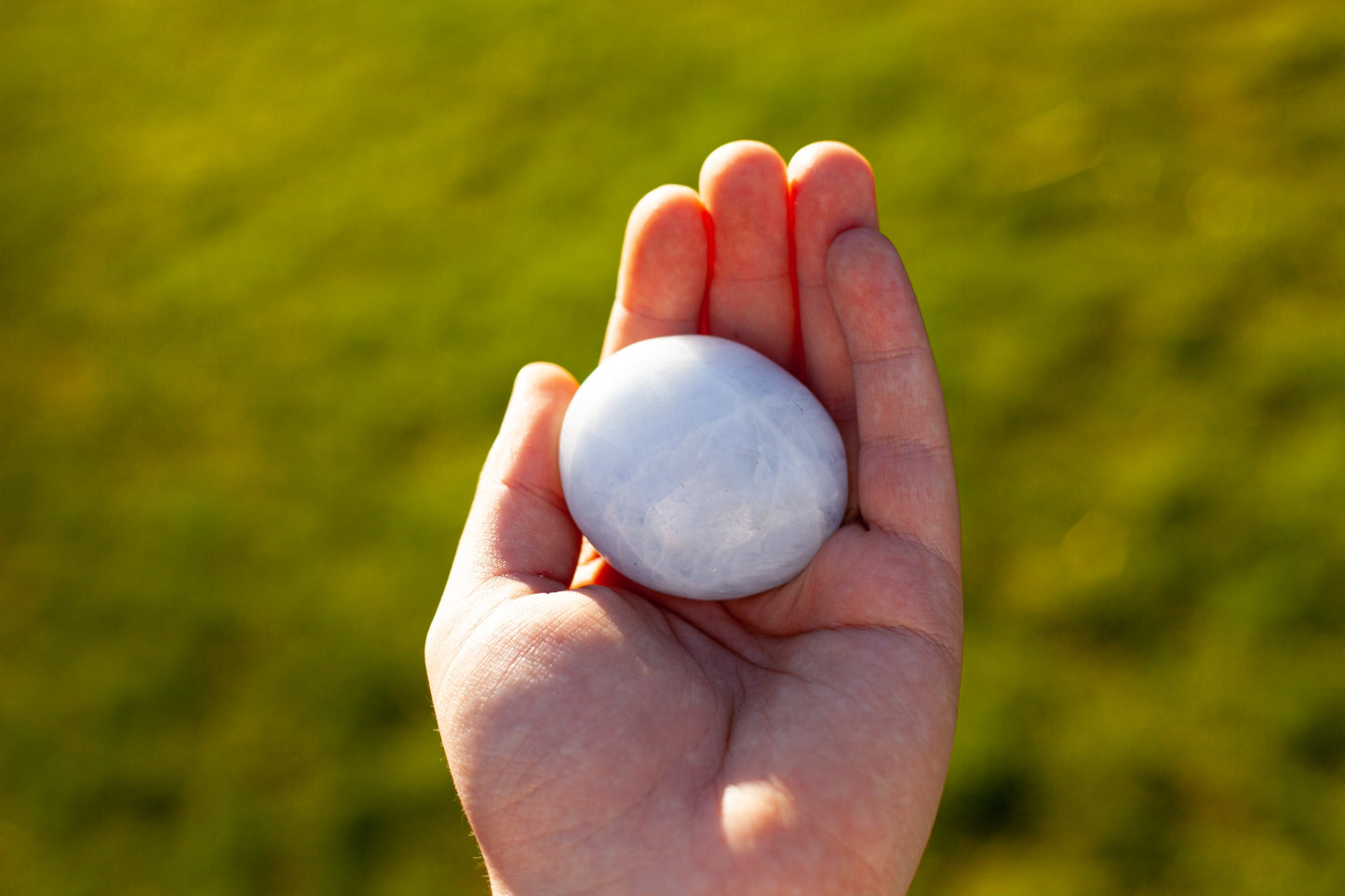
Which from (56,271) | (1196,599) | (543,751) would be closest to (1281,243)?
(1196,599)

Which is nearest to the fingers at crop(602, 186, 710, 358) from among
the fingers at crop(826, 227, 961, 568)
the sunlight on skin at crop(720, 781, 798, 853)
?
the fingers at crop(826, 227, 961, 568)

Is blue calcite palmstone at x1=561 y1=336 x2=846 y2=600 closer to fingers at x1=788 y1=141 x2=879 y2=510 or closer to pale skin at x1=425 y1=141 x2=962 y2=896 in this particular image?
pale skin at x1=425 y1=141 x2=962 y2=896

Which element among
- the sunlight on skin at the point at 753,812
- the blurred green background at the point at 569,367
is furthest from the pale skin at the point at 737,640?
the blurred green background at the point at 569,367

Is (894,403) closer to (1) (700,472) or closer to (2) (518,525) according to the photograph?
(1) (700,472)

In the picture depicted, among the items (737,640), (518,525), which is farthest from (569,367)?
(737,640)

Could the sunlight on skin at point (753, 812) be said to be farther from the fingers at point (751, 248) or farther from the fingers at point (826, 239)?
the fingers at point (751, 248)

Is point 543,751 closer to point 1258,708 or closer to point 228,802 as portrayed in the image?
point 228,802

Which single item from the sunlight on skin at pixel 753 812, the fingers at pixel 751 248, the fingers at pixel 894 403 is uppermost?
the fingers at pixel 751 248
